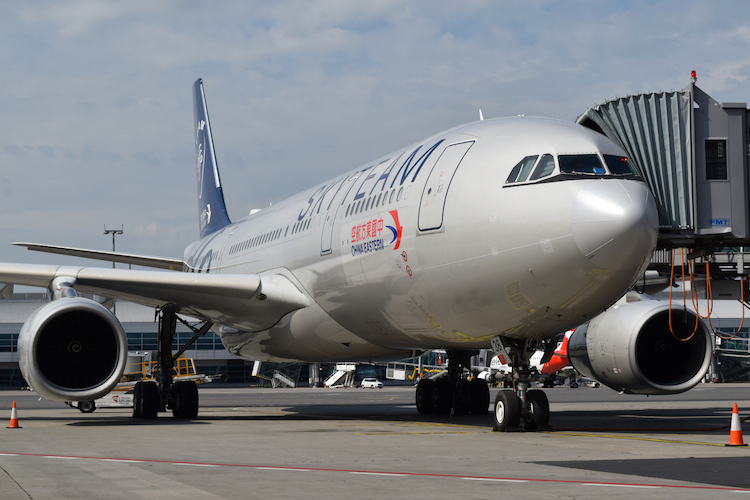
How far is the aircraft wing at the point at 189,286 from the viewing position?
14.6 metres

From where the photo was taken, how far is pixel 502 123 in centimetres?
1105

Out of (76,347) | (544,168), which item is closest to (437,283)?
(544,168)

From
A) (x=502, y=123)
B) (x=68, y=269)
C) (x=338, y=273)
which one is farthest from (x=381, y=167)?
(x=68, y=269)

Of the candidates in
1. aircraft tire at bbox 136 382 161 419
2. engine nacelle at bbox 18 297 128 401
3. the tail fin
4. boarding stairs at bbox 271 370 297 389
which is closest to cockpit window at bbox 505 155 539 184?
engine nacelle at bbox 18 297 128 401

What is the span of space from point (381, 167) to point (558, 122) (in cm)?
327

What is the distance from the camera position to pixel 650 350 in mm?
13070

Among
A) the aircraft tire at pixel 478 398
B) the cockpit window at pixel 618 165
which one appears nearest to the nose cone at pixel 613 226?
the cockpit window at pixel 618 165

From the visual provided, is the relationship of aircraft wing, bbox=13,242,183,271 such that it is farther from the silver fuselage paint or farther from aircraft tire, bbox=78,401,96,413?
the silver fuselage paint

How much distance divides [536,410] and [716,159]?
15.4ft

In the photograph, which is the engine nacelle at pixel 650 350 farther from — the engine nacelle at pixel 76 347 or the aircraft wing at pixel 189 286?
the engine nacelle at pixel 76 347

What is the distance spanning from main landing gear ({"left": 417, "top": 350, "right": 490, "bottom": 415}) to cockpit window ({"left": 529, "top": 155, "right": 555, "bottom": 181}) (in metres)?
6.75

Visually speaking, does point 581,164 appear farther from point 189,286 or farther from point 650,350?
point 189,286

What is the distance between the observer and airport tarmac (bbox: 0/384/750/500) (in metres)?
6.09

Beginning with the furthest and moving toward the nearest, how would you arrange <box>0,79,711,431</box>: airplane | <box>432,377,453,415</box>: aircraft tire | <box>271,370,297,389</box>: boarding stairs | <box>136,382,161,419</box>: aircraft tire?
<box>271,370,297,389</box>: boarding stairs < <box>432,377,453,415</box>: aircraft tire < <box>136,382,161,419</box>: aircraft tire < <box>0,79,711,431</box>: airplane
